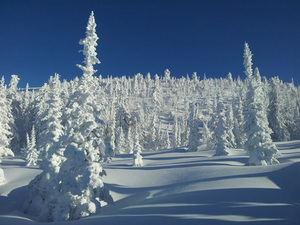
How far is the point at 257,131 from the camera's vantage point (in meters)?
28.3

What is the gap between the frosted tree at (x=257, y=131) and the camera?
27.6m

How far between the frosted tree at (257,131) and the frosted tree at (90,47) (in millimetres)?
22716

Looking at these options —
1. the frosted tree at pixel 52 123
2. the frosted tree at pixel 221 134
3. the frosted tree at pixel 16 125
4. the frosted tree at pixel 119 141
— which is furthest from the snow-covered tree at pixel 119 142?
the frosted tree at pixel 52 123

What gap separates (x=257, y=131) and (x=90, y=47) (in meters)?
24.0

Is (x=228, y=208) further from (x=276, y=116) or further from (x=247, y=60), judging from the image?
(x=276, y=116)

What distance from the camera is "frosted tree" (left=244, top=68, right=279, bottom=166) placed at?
90.6 feet

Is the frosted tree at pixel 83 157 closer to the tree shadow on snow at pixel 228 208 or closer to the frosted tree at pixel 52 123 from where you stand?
the tree shadow on snow at pixel 228 208

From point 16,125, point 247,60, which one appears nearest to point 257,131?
point 247,60

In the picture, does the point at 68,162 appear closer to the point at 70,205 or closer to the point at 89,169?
the point at 89,169

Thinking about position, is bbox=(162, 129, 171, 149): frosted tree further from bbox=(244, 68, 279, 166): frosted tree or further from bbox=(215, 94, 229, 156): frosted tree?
bbox=(244, 68, 279, 166): frosted tree

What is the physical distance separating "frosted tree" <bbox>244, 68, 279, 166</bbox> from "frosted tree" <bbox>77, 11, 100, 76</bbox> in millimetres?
22716

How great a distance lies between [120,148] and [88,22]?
56.8m

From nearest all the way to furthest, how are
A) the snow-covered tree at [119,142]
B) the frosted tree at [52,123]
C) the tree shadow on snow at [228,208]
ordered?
the tree shadow on snow at [228,208] < the frosted tree at [52,123] < the snow-covered tree at [119,142]

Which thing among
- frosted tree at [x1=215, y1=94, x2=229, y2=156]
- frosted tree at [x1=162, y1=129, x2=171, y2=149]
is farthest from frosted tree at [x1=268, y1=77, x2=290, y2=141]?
frosted tree at [x1=162, y1=129, x2=171, y2=149]
